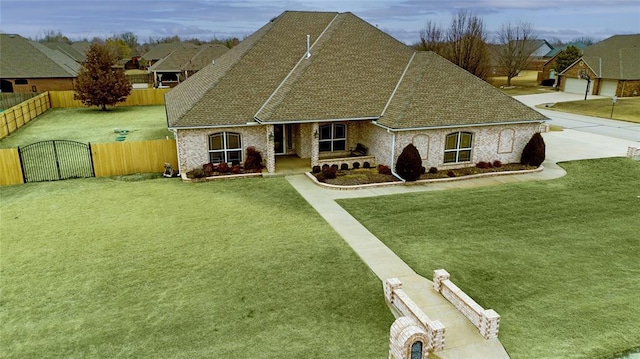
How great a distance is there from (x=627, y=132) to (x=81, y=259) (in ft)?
118

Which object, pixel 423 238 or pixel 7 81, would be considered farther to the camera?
pixel 7 81

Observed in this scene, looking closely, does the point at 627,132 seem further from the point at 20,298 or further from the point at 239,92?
the point at 20,298

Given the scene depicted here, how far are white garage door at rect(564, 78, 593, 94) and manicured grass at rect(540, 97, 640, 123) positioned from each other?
6242 millimetres

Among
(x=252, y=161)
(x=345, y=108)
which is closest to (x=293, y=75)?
(x=345, y=108)

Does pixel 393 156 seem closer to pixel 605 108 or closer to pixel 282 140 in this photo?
Answer: pixel 282 140

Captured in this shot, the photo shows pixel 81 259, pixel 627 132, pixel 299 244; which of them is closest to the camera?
pixel 81 259

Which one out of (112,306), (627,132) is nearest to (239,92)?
(112,306)

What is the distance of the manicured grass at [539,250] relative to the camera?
9.48 metres

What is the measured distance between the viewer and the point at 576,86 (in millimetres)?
56250

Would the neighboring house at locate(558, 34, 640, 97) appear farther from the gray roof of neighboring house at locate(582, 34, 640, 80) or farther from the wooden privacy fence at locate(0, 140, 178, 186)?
the wooden privacy fence at locate(0, 140, 178, 186)

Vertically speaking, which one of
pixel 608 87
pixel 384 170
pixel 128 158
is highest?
pixel 608 87

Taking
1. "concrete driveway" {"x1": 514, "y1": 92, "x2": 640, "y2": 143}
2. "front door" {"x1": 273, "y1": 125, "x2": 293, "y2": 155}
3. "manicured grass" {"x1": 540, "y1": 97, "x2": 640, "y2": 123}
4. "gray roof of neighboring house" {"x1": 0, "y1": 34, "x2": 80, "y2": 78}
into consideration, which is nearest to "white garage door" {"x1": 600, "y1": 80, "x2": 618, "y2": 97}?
"manicured grass" {"x1": 540, "y1": 97, "x2": 640, "y2": 123}

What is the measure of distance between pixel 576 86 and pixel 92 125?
183 ft

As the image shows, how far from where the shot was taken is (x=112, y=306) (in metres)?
10.5
